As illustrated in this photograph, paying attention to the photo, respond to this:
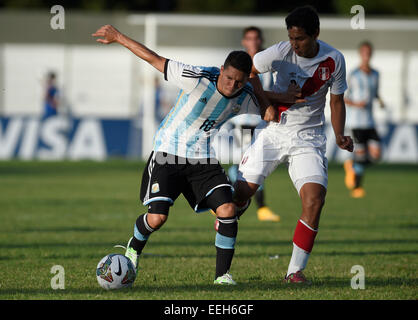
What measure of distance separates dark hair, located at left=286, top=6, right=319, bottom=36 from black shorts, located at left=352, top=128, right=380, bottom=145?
995 centimetres

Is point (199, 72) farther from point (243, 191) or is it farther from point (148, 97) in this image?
point (148, 97)

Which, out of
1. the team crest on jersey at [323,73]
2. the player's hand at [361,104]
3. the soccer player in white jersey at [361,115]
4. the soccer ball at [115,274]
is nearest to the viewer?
the soccer ball at [115,274]

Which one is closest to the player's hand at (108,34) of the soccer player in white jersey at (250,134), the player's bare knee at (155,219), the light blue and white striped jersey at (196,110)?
the light blue and white striped jersey at (196,110)

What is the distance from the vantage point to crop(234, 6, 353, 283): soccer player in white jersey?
22.1 feet

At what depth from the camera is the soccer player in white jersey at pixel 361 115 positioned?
51.8 feet

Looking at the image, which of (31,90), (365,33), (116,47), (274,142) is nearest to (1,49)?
(31,90)

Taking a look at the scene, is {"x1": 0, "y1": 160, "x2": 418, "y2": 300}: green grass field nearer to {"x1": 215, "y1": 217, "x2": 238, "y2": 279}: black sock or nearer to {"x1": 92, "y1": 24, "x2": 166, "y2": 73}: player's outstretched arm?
{"x1": 215, "y1": 217, "x2": 238, "y2": 279}: black sock

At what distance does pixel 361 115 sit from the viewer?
54.6 ft

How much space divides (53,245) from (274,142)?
3273 mm

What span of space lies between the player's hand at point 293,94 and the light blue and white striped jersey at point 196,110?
0.96ft

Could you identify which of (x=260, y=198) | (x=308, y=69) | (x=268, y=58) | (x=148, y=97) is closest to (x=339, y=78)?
(x=308, y=69)

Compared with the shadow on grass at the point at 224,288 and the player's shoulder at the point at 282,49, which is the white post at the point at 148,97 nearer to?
the player's shoulder at the point at 282,49

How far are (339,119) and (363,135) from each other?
377 inches
